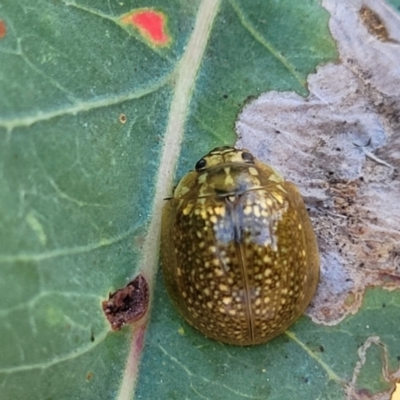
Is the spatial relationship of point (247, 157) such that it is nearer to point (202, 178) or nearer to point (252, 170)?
point (252, 170)

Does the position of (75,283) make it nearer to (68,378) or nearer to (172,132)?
(68,378)

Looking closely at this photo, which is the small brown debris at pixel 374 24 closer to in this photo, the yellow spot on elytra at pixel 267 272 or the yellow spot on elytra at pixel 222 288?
the yellow spot on elytra at pixel 267 272

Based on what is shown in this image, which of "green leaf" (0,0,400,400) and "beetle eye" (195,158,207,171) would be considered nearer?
"green leaf" (0,0,400,400)

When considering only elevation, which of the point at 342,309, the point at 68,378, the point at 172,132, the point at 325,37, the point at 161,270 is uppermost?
the point at 325,37

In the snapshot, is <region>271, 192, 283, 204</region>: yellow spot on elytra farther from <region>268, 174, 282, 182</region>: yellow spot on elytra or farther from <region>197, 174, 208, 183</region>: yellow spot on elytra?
<region>197, 174, 208, 183</region>: yellow spot on elytra

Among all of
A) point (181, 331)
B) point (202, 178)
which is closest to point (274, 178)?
point (202, 178)

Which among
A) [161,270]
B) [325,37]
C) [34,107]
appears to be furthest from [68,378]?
[325,37]

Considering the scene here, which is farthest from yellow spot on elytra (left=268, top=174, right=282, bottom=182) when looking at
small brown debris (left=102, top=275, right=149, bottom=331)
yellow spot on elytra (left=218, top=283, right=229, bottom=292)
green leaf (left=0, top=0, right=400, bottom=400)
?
small brown debris (left=102, top=275, right=149, bottom=331)
